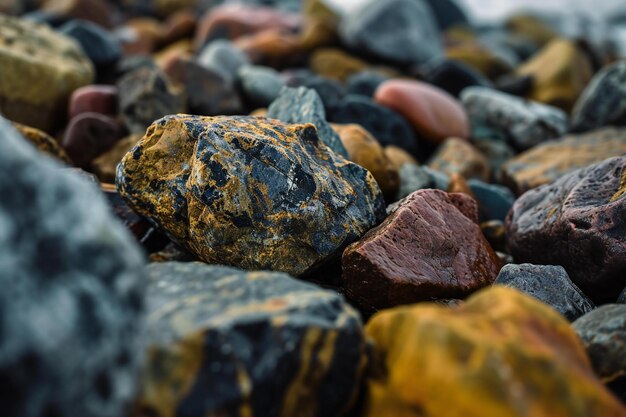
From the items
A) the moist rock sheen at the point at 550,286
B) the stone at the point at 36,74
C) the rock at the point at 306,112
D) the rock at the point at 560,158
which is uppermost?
the rock at the point at 306,112

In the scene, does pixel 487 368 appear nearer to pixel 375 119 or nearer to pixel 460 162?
pixel 460 162

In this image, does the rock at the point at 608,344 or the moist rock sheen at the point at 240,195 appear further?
the moist rock sheen at the point at 240,195

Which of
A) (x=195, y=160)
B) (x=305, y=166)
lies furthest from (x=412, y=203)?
(x=195, y=160)

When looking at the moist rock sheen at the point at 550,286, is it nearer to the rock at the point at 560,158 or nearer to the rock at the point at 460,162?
the rock at the point at 560,158

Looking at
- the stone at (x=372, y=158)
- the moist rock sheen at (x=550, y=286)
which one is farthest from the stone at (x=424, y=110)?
the moist rock sheen at (x=550, y=286)

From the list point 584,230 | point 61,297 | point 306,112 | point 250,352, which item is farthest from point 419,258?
point 61,297

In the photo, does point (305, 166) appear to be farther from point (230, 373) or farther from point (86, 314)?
point (86, 314)

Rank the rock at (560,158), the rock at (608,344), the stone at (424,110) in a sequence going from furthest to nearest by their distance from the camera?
the stone at (424,110) < the rock at (560,158) < the rock at (608,344)

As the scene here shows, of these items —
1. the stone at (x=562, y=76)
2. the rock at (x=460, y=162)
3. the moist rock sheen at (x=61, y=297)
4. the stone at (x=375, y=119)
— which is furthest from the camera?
the stone at (x=562, y=76)
